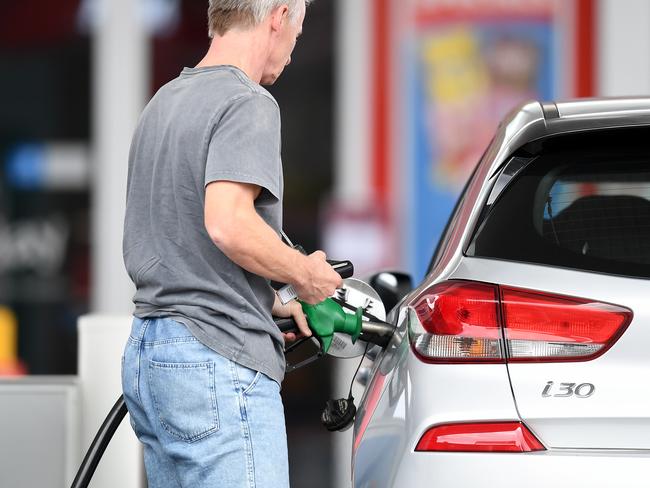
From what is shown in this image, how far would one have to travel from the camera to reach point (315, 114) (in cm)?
889

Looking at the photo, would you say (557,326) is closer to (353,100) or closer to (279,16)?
(279,16)

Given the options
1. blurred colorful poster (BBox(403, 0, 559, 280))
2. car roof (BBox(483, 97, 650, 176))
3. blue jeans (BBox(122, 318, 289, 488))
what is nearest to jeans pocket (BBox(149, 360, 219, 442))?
blue jeans (BBox(122, 318, 289, 488))

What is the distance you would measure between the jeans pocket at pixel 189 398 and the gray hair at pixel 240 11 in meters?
0.75

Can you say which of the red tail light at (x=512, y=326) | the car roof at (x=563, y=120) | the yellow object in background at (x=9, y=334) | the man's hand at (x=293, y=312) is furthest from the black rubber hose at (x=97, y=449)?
the yellow object in background at (x=9, y=334)

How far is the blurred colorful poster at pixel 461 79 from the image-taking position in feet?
28.1

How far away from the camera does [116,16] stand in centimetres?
898

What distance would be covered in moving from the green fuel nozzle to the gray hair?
659 millimetres

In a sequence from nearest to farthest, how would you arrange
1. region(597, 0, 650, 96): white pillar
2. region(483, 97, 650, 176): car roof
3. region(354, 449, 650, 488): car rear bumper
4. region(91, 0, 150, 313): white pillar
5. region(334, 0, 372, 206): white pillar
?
region(354, 449, 650, 488): car rear bumper → region(483, 97, 650, 176): car roof → region(597, 0, 650, 96): white pillar → region(334, 0, 372, 206): white pillar → region(91, 0, 150, 313): white pillar

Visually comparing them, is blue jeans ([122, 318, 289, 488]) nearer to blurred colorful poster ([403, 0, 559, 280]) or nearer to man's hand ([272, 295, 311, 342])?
man's hand ([272, 295, 311, 342])

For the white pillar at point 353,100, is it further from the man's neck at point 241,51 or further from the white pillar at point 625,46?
the man's neck at point 241,51

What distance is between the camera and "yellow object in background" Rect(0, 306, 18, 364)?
347 inches

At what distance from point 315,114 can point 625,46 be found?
7.41ft

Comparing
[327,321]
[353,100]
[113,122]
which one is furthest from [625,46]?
[327,321]

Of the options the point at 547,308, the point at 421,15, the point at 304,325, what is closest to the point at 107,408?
the point at 304,325
